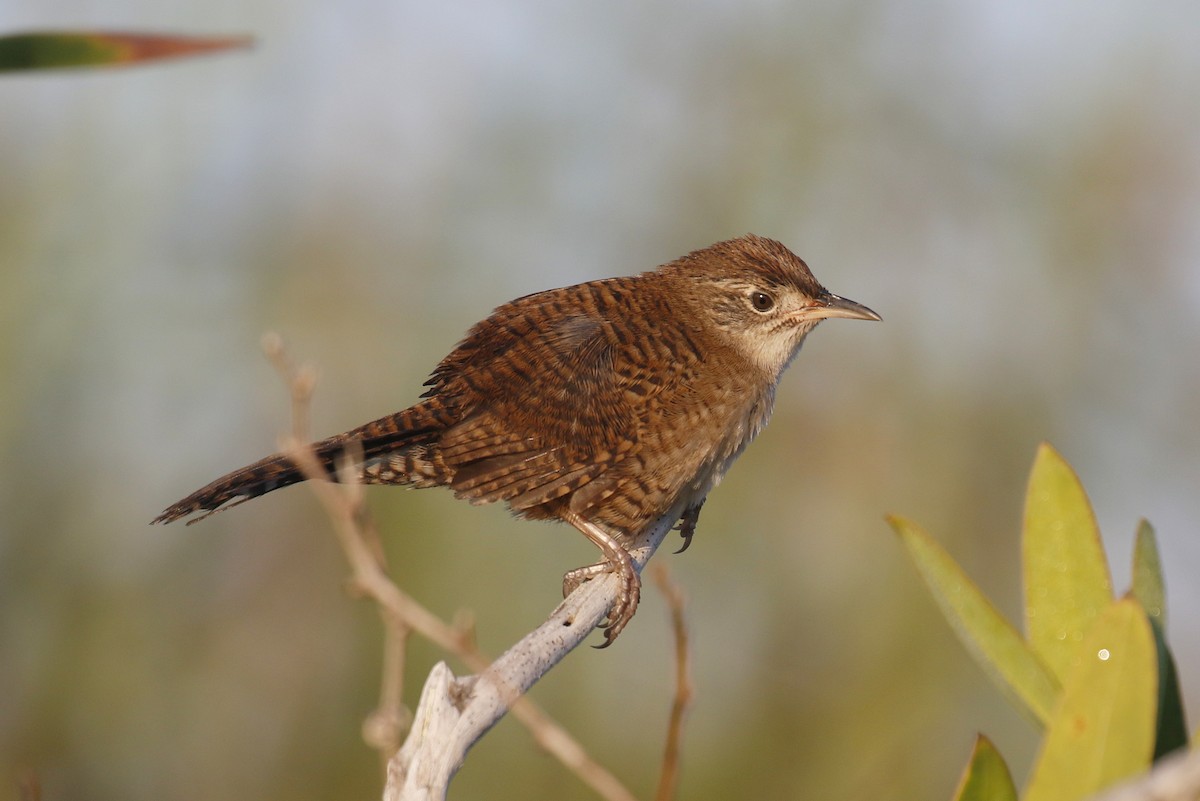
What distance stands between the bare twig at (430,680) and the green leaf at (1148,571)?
644 millimetres

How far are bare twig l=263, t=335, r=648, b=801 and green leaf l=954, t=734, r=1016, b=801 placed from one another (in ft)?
1.26

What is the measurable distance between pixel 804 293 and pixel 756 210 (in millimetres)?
1691

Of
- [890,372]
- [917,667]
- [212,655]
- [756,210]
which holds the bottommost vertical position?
[212,655]

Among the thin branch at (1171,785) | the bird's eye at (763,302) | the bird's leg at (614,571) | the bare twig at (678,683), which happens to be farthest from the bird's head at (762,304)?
the thin branch at (1171,785)

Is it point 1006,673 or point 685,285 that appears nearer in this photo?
point 1006,673

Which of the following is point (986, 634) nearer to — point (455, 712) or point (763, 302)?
point (455, 712)

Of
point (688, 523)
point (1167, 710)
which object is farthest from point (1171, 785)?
point (688, 523)

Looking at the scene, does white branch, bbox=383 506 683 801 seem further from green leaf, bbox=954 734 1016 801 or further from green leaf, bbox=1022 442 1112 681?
green leaf, bbox=1022 442 1112 681

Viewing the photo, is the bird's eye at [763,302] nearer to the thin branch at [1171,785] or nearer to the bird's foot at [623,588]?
the bird's foot at [623,588]

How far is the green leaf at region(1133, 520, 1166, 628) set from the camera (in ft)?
4.71

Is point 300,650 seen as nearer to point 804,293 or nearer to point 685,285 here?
point 685,285

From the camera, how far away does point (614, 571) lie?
329cm

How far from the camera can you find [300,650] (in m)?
4.41

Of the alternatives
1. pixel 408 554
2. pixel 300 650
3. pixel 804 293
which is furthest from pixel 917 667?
pixel 300 650
